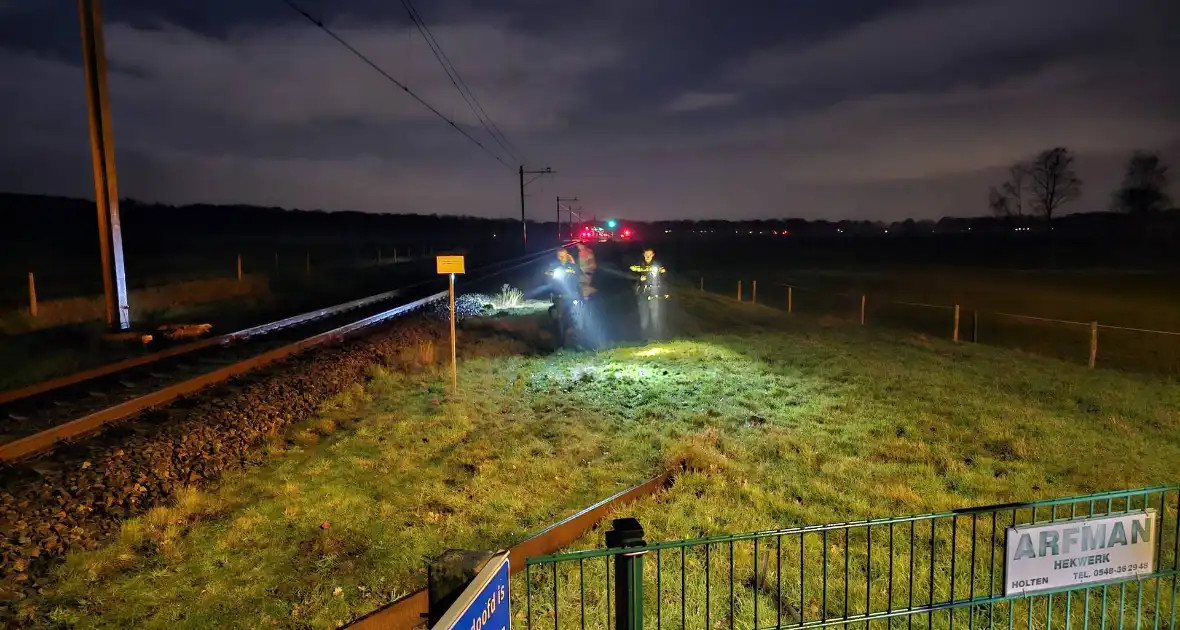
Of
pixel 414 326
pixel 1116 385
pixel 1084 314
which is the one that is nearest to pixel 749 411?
pixel 1116 385

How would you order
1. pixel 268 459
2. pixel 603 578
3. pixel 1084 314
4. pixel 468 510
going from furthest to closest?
pixel 1084 314
pixel 268 459
pixel 468 510
pixel 603 578

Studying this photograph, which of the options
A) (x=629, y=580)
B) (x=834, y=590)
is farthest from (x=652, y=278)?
(x=629, y=580)

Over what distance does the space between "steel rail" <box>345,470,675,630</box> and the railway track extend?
19.4ft

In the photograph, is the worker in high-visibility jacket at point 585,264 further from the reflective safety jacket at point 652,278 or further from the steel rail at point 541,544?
the steel rail at point 541,544

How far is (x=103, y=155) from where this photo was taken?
50.4ft

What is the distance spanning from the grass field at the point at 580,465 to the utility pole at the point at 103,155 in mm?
6783

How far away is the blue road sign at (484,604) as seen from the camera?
2.26 meters

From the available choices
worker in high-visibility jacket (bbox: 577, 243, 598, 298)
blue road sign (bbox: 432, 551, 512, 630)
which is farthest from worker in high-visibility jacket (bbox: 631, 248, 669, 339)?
blue road sign (bbox: 432, 551, 512, 630)

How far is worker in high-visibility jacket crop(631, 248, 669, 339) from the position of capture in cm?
2020

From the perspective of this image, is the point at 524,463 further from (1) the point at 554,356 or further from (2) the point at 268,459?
(1) the point at 554,356

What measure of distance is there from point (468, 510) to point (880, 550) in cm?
406

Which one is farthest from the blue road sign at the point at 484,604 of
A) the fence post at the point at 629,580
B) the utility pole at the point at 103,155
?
the utility pole at the point at 103,155

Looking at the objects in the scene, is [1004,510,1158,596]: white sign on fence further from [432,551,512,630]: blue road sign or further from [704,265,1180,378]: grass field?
[704,265,1180,378]: grass field

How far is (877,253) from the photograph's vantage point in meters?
85.0
